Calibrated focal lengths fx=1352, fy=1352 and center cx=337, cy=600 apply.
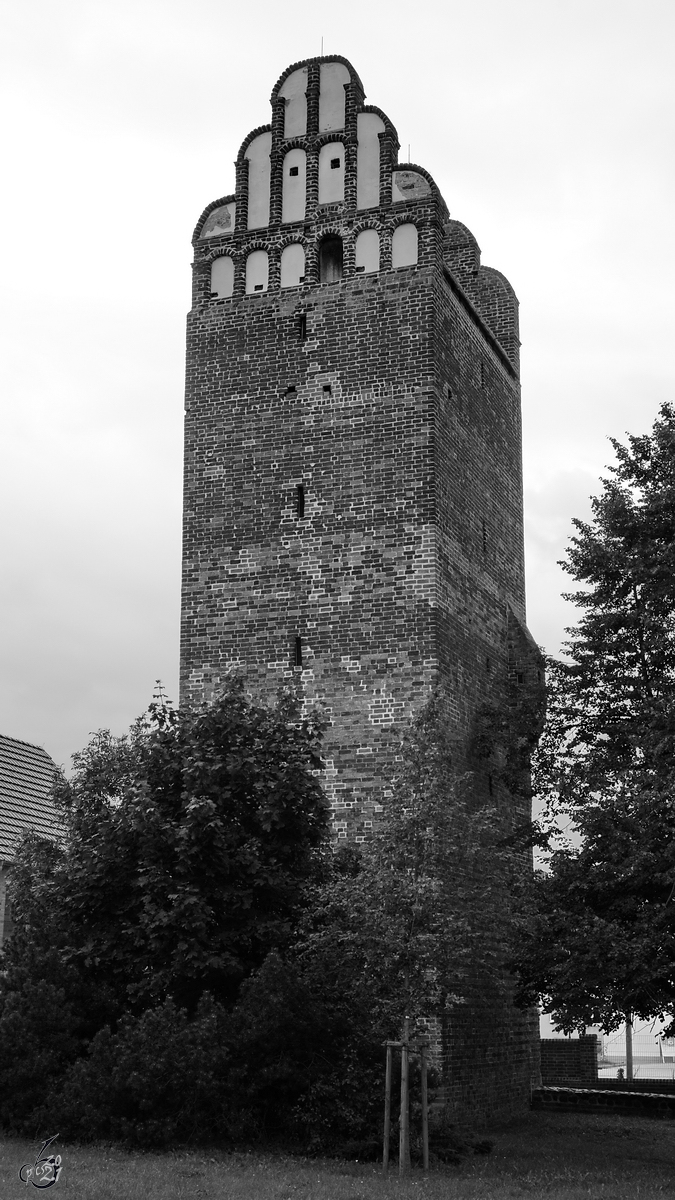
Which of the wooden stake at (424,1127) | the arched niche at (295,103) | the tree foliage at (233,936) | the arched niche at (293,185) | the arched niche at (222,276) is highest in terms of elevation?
the arched niche at (295,103)

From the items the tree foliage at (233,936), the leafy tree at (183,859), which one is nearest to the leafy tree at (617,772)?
the tree foliage at (233,936)

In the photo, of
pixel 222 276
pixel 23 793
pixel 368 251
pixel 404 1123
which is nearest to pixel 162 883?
pixel 404 1123

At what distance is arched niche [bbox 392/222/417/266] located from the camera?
24.5 m

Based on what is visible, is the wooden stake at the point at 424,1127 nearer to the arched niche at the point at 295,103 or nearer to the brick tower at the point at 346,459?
the brick tower at the point at 346,459

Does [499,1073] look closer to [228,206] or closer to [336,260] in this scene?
[336,260]

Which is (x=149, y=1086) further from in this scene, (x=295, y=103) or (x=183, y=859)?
(x=295, y=103)

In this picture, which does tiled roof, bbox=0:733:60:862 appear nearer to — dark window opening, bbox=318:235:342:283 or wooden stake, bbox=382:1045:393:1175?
dark window opening, bbox=318:235:342:283

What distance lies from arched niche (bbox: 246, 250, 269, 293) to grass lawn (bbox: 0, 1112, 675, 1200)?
51.3 ft

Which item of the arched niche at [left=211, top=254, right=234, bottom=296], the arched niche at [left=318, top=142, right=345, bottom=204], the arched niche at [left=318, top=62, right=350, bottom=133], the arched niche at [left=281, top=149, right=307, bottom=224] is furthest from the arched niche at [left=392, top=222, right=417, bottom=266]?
the arched niche at [left=211, top=254, right=234, bottom=296]

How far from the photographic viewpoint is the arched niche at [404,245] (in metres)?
24.5

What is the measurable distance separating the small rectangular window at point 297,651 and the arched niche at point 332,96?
1011 centimetres

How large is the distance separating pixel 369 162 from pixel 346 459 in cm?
605

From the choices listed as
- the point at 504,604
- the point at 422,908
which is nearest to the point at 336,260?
the point at 504,604

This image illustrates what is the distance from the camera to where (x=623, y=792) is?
1891cm
